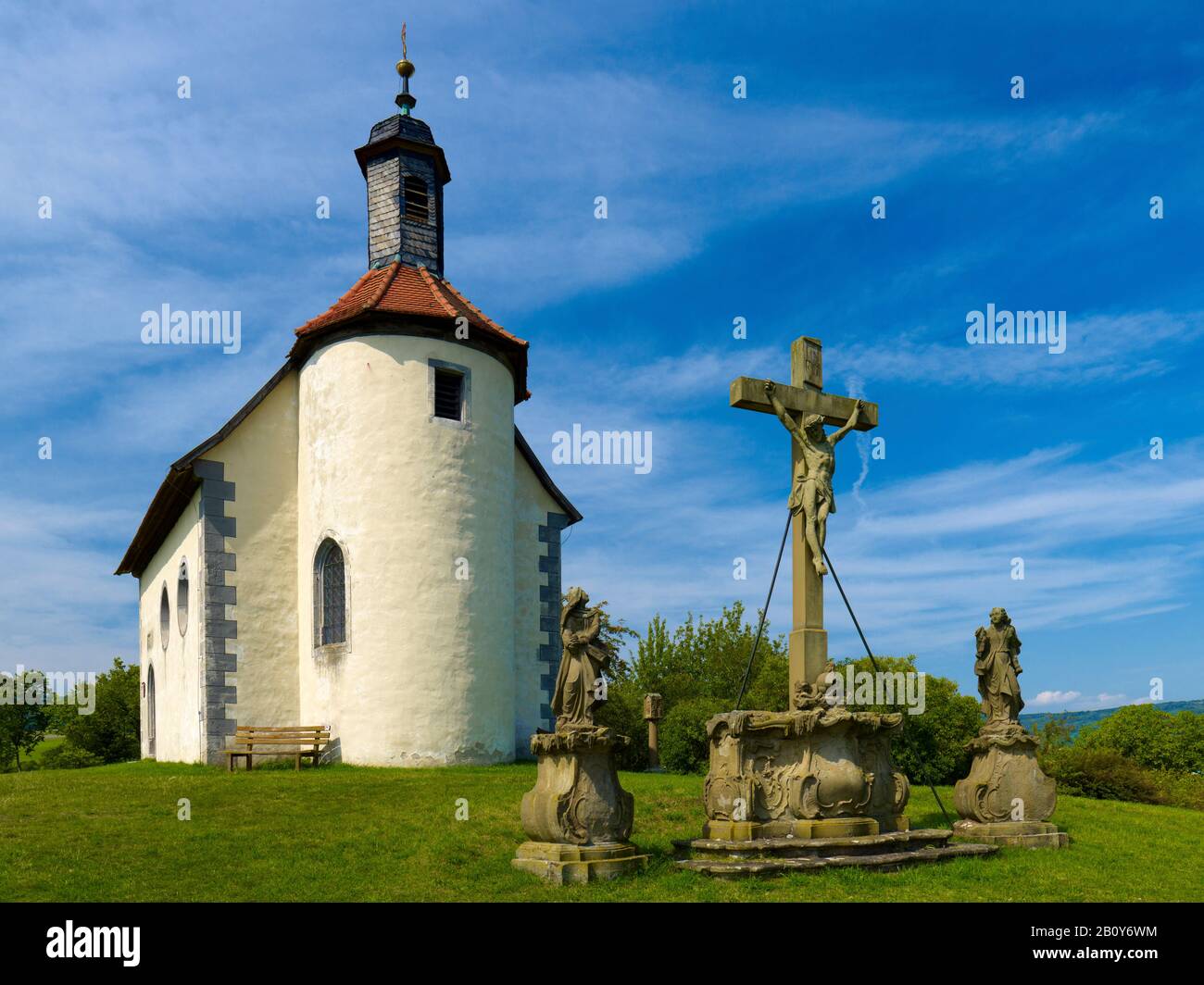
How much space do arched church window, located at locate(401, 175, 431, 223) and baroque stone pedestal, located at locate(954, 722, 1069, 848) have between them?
1601 cm

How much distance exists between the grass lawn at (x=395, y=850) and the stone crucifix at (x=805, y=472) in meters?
2.50

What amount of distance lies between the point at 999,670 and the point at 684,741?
36.9ft

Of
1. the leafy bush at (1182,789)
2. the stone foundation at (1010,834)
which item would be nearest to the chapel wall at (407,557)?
the stone foundation at (1010,834)

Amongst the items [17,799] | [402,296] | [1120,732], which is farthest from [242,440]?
[1120,732]

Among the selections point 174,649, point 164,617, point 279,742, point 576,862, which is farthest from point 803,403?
point 164,617

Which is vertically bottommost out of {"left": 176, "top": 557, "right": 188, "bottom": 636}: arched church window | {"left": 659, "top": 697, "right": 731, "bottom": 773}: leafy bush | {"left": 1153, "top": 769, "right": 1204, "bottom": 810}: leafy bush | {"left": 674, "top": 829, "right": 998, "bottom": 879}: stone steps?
{"left": 1153, "top": 769, "right": 1204, "bottom": 810}: leafy bush

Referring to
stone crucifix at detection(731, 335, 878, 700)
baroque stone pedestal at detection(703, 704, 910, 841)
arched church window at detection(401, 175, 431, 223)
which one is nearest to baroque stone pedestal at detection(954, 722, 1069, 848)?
baroque stone pedestal at detection(703, 704, 910, 841)

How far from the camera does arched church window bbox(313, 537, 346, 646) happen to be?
1925 cm

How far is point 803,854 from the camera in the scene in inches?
382

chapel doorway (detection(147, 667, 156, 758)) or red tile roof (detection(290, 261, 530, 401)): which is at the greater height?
red tile roof (detection(290, 261, 530, 401))

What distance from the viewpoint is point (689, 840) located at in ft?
34.5

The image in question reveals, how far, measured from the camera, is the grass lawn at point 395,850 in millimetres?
8969

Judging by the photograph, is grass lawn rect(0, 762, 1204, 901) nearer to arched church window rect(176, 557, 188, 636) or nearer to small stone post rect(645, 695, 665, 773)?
small stone post rect(645, 695, 665, 773)
